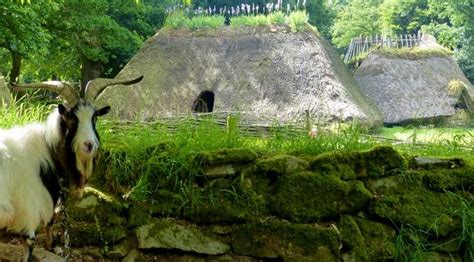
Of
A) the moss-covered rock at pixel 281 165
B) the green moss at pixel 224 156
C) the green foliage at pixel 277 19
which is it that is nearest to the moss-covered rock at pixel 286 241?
the moss-covered rock at pixel 281 165

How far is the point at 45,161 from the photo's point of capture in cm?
370

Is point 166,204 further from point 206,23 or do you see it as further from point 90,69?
point 90,69

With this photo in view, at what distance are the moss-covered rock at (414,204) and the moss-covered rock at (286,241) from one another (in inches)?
20.0

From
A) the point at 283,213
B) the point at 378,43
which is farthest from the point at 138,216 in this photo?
the point at 378,43

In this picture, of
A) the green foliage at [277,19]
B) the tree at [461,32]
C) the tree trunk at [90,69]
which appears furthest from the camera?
the tree at [461,32]

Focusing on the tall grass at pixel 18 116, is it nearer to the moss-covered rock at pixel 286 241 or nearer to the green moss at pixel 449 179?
the moss-covered rock at pixel 286 241

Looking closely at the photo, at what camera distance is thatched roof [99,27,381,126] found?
13805 millimetres

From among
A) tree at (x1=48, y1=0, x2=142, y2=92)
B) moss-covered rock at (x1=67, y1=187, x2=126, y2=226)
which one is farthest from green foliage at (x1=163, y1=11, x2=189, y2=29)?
moss-covered rock at (x1=67, y1=187, x2=126, y2=226)

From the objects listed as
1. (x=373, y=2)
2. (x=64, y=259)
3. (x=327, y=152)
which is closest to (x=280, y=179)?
(x=327, y=152)

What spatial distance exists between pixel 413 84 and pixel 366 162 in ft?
48.9

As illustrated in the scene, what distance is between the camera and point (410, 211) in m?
4.43

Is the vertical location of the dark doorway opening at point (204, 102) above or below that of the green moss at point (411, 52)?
below

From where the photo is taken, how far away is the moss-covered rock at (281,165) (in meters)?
4.43

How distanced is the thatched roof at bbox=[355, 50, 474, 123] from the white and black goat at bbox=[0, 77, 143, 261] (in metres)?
14.9
